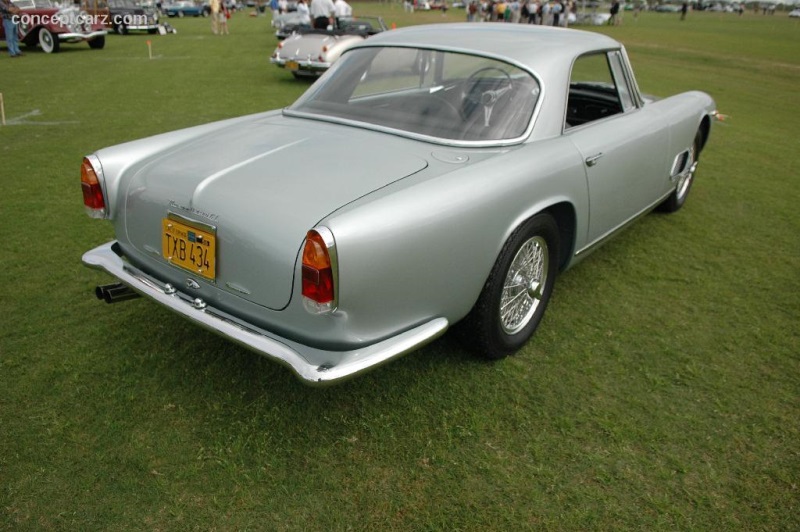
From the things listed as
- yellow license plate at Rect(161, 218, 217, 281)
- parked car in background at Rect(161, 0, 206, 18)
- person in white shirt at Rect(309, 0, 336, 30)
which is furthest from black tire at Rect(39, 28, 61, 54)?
parked car in background at Rect(161, 0, 206, 18)

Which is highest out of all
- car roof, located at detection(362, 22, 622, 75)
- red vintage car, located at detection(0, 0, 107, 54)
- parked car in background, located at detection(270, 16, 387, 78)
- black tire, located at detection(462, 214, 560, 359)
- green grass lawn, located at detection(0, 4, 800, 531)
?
red vintage car, located at detection(0, 0, 107, 54)

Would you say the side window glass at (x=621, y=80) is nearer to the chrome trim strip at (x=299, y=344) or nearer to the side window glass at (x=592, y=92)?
the side window glass at (x=592, y=92)

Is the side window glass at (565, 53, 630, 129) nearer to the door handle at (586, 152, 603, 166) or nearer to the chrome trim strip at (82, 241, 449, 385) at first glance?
the door handle at (586, 152, 603, 166)

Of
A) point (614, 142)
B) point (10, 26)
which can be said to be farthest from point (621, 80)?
point (10, 26)

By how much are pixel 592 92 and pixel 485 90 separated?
1517mm

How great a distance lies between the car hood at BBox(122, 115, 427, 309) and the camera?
6.64ft

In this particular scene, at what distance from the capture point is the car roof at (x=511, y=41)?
2980mm

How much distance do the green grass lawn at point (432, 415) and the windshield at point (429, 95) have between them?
1039mm

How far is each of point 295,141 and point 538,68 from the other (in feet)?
4.14

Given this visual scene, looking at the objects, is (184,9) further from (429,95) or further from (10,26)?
→ (429,95)

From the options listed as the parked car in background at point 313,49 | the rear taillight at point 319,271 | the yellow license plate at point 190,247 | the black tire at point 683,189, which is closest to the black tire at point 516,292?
the rear taillight at point 319,271

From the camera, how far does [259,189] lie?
2.18 metres

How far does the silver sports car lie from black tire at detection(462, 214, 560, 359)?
10 mm

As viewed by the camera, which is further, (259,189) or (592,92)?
(592,92)
